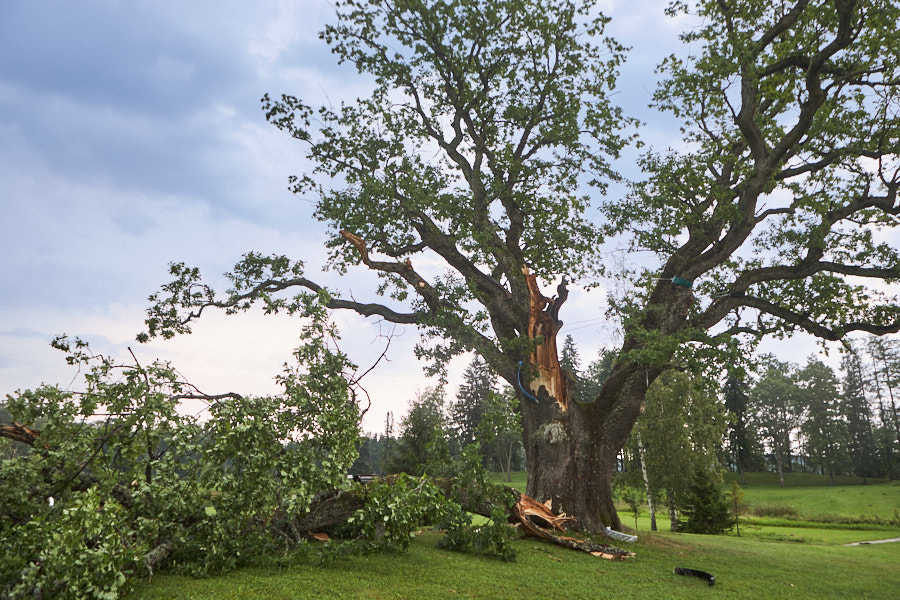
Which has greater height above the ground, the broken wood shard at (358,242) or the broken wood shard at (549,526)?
the broken wood shard at (358,242)

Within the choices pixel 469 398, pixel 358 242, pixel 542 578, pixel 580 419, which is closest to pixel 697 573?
pixel 542 578

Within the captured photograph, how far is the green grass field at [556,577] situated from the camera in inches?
232

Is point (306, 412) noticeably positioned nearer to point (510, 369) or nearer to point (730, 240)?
point (510, 369)

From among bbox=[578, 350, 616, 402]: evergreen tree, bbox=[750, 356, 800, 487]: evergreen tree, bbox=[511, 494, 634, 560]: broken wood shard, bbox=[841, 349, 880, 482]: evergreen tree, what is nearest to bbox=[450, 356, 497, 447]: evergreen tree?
bbox=[578, 350, 616, 402]: evergreen tree

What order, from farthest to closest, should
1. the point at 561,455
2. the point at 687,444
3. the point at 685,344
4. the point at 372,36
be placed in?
the point at 687,444
the point at 372,36
the point at 561,455
the point at 685,344

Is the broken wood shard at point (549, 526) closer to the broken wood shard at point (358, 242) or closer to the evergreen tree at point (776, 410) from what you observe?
the broken wood shard at point (358, 242)

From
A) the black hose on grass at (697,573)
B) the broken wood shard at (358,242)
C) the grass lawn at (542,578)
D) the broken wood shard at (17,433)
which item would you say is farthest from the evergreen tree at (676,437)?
the broken wood shard at (17,433)

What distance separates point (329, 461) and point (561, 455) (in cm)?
690

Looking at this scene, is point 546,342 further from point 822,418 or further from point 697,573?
point 822,418

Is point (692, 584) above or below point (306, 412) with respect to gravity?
below

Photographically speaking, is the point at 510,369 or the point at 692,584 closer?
the point at 692,584

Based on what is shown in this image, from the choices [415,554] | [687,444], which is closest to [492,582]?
[415,554]

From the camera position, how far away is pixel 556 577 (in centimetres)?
767

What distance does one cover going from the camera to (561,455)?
488 inches
